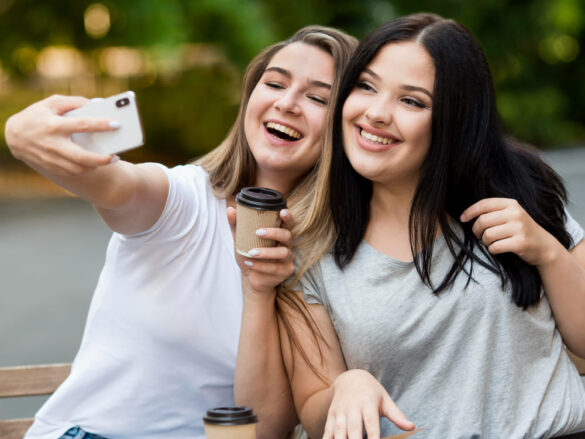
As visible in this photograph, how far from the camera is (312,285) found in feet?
7.23

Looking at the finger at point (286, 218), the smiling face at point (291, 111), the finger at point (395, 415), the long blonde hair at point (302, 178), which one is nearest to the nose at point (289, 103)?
the smiling face at point (291, 111)

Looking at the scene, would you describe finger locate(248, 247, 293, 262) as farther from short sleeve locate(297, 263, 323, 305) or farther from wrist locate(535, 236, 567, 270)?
wrist locate(535, 236, 567, 270)

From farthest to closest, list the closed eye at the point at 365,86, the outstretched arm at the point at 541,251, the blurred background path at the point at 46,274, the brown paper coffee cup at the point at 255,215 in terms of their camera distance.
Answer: the blurred background path at the point at 46,274 → the closed eye at the point at 365,86 → the outstretched arm at the point at 541,251 → the brown paper coffee cup at the point at 255,215

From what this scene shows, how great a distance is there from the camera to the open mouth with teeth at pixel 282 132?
7.80ft

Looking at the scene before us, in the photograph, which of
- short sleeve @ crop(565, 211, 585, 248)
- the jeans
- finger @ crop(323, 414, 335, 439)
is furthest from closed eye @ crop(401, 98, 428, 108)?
the jeans

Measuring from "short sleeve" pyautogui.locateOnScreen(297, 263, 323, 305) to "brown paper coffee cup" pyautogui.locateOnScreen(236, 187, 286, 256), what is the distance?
0.26 meters

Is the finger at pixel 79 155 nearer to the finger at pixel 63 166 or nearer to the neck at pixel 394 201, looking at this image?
the finger at pixel 63 166

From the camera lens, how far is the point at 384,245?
2.24 m

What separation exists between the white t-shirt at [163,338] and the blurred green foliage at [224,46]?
782 cm

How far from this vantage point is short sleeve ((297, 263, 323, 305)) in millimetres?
2188

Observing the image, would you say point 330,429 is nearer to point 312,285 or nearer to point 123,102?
point 312,285

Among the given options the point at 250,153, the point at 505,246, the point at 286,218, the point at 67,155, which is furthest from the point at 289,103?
the point at 67,155

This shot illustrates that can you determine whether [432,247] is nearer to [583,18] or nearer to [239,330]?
[239,330]

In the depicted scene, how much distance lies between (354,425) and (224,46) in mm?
10268
